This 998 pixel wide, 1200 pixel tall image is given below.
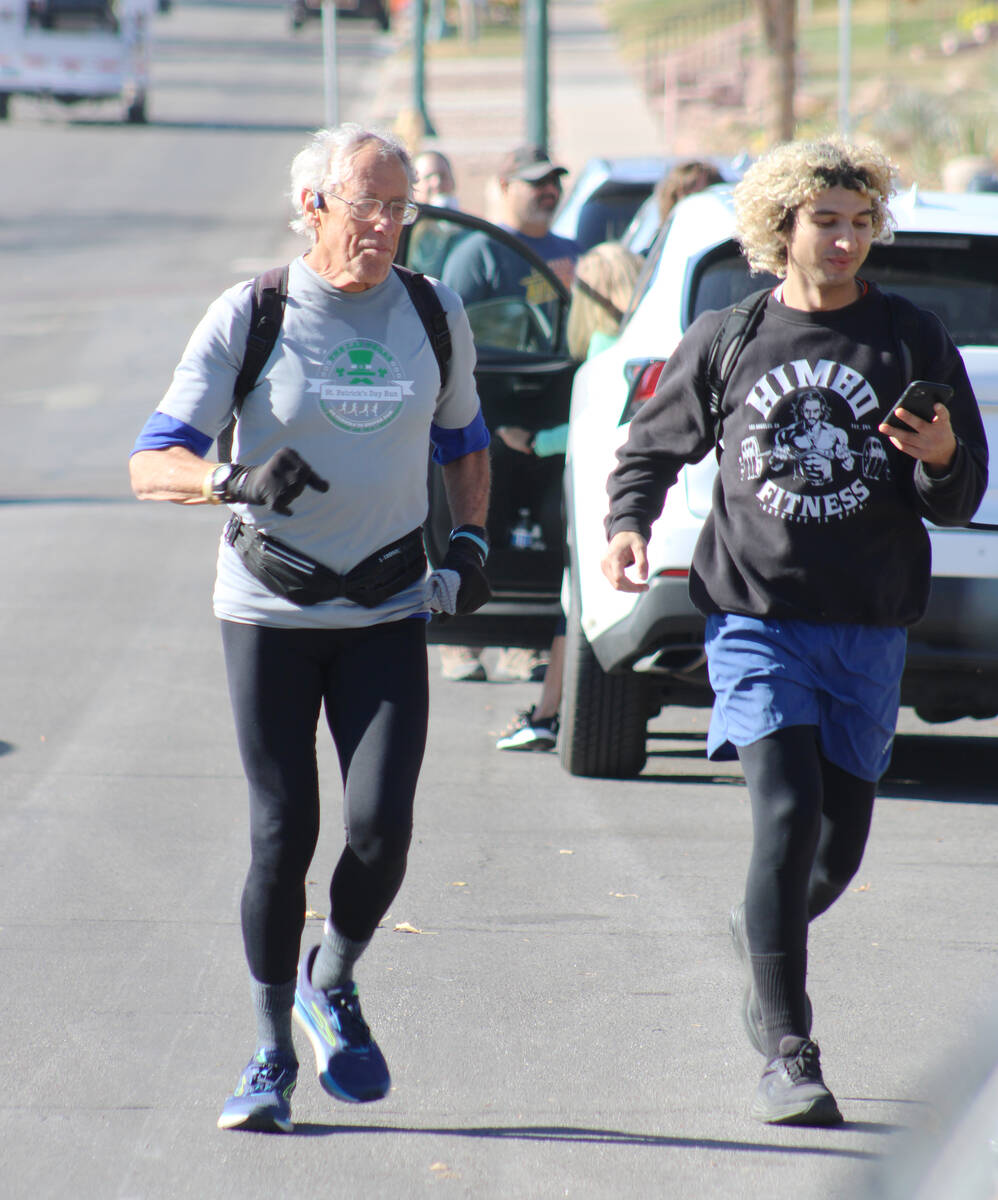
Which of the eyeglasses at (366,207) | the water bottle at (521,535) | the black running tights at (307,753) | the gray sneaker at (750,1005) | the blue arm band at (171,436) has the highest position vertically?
the eyeglasses at (366,207)

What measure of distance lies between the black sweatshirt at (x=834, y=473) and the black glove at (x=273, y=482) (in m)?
0.95

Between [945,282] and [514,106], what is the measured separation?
122 ft

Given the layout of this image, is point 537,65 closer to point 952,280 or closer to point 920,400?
point 952,280

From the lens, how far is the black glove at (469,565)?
394cm

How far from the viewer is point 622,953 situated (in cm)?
493

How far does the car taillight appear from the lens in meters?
5.95

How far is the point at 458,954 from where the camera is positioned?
4.89 m

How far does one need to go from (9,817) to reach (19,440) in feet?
27.1

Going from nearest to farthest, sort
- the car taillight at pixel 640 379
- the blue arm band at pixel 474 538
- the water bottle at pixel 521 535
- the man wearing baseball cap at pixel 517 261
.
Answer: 1. the blue arm band at pixel 474 538
2. the car taillight at pixel 640 379
3. the water bottle at pixel 521 535
4. the man wearing baseball cap at pixel 517 261

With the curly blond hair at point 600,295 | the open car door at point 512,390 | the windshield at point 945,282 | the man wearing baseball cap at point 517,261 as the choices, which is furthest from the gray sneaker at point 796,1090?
the man wearing baseball cap at point 517,261

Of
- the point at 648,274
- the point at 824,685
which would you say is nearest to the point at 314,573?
the point at 824,685

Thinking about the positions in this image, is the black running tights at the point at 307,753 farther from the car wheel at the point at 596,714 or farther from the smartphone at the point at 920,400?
the car wheel at the point at 596,714

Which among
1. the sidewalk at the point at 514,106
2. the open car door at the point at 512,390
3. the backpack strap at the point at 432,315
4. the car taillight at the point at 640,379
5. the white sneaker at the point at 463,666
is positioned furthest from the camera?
the sidewalk at the point at 514,106

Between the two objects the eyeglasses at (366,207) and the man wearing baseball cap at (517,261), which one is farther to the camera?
the man wearing baseball cap at (517,261)
